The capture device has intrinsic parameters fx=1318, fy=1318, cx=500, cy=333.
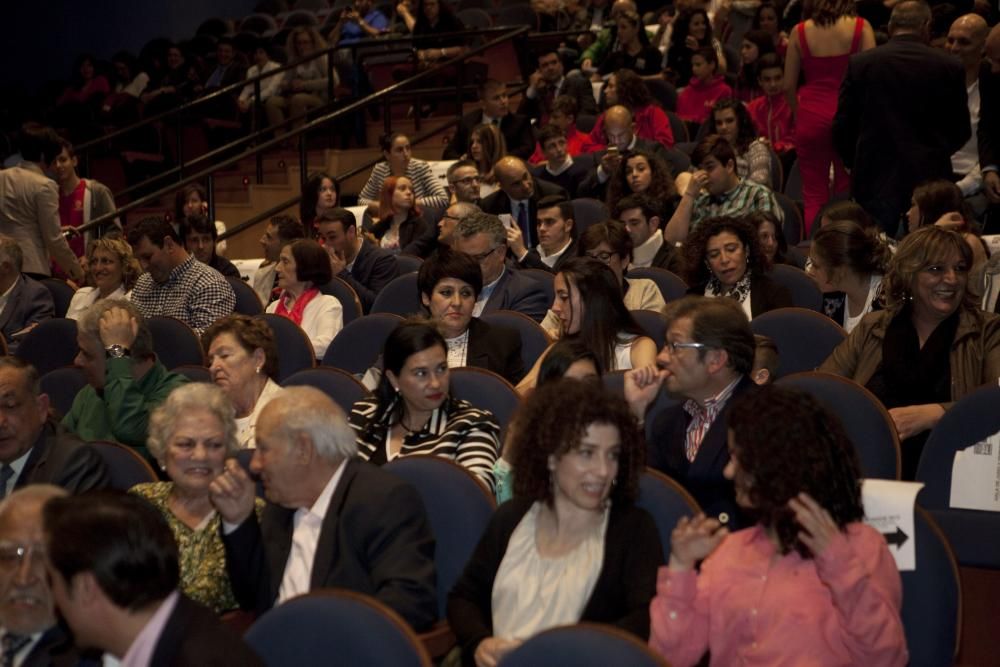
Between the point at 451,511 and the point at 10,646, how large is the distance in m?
1.01

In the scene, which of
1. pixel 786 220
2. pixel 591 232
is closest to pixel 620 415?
pixel 591 232

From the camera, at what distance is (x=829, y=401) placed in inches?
134

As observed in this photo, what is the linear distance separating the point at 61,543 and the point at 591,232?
10.7ft

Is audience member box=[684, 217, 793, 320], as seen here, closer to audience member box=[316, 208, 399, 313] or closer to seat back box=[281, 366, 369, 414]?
seat back box=[281, 366, 369, 414]

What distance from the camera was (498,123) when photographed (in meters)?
8.98

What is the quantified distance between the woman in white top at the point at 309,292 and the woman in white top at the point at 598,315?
155 cm

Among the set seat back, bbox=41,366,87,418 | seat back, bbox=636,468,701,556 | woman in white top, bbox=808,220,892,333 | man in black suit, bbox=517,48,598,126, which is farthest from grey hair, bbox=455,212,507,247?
man in black suit, bbox=517,48,598,126

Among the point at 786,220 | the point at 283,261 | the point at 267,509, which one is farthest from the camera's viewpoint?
the point at 786,220

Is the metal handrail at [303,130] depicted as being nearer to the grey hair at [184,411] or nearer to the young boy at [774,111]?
the young boy at [774,111]

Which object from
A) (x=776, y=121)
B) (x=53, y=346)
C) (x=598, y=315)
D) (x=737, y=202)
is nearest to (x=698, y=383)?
(x=598, y=315)

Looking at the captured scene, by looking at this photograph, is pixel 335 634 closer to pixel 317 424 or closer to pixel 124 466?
pixel 317 424

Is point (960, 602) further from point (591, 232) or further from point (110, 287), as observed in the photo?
point (110, 287)

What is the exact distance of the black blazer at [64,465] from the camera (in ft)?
11.3

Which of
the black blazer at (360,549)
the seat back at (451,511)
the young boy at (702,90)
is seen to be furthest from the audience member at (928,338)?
the young boy at (702,90)
